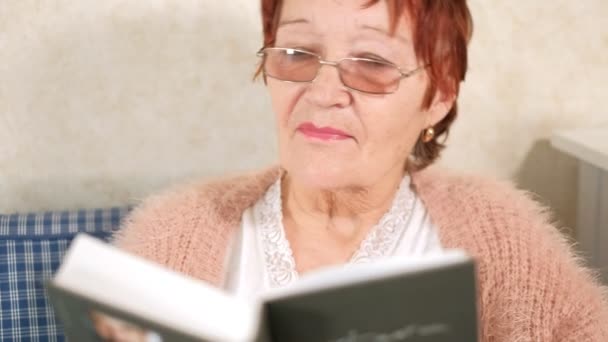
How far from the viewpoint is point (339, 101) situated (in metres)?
1.06

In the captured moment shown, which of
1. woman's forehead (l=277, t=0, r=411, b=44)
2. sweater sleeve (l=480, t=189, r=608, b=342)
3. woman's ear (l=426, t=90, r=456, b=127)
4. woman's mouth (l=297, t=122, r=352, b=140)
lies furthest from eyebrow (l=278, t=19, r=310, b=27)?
sweater sleeve (l=480, t=189, r=608, b=342)

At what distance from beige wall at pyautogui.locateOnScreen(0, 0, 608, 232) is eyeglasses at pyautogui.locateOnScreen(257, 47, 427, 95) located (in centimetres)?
55

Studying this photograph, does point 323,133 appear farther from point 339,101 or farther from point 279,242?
point 279,242

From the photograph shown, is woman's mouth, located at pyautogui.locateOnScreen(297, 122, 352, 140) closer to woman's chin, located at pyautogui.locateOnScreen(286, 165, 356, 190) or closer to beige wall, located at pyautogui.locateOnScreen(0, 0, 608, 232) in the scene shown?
woman's chin, located at pyautogui.locateOnScreen(286, 165, 356, 190)

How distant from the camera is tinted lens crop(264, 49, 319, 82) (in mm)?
1071

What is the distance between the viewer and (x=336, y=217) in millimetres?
1228

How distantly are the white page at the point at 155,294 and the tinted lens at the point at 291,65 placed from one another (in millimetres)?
520

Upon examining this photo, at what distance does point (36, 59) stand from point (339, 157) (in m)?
0.85

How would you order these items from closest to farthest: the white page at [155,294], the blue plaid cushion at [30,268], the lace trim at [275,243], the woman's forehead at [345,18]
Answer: the white page at [155,294] < the woman's forehead at [345,18] < the lace trim at [275,243] < the blue plaid cushion at [30,268]

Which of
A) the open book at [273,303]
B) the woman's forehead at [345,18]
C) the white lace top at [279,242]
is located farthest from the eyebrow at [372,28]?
the open book at [273,303]

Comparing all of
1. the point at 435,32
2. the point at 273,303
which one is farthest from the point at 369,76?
A: the point at 273,303

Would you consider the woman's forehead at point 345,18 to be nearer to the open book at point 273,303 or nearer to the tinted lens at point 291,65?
the tinted lens at point 291,65

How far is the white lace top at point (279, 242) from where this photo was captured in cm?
117

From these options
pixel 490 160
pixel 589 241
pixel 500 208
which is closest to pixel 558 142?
pixel 490 160
